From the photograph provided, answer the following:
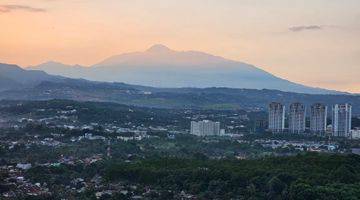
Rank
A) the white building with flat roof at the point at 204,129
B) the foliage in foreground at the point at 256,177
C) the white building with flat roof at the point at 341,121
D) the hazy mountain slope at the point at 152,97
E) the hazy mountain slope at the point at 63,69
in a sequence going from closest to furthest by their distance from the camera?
1. the foliage in foreground at the point at 256,177
2. the white building with flat roof at the point at 204,129
3. the white building with flat roof at the point at 341,121
4. the hazy mountain slope at the point at 152,97
5. the hazy mountain slope at the point at 63,69

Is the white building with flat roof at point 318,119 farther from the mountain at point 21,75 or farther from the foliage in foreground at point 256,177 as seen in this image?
the mountain at point 21,75

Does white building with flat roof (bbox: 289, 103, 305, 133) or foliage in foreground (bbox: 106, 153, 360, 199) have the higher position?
white building with flat roof (bbox: 289, 103, 305, 133)

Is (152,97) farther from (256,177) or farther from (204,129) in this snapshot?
(256,177)

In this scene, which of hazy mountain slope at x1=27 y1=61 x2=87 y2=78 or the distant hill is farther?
hazy mountain slope at x1=27 y1=61 x2=87 y2=78

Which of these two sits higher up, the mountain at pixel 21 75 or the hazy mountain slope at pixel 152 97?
the mountain at pixel 21 75

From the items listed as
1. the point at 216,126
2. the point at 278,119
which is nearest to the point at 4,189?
the point at 216,126

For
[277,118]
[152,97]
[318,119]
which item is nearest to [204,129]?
[277,118]

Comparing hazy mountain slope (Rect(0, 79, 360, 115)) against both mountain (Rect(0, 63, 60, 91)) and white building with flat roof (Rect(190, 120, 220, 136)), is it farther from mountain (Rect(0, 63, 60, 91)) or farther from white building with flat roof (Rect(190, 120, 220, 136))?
mountain (Rect(0, 63, 60, 91))

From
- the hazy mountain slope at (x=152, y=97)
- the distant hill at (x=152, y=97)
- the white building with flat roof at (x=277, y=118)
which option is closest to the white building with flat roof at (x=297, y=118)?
the white building with flat roof at (x=277, y=118)

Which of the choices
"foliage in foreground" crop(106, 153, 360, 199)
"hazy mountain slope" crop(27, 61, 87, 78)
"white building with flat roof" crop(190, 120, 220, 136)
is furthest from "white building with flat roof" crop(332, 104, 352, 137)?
"hazy mountain slope" crop(27, 61, 87, 78)

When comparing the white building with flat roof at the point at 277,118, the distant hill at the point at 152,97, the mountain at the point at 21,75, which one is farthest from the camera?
the mountain at the point at 21,75

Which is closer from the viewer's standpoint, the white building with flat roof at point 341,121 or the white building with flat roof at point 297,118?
the white building with flat roof at point 341,121

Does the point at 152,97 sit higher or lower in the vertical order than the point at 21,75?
lower
